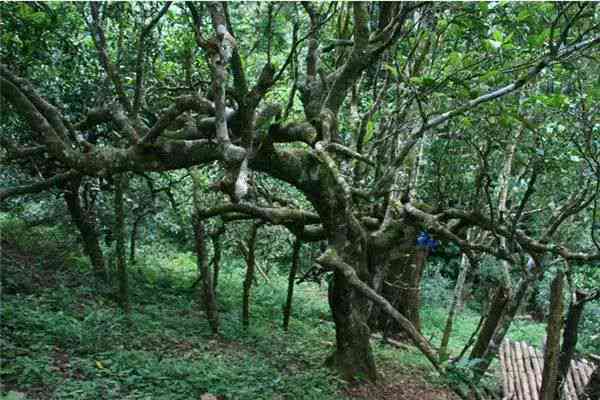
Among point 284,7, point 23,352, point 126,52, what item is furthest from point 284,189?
point 23,352

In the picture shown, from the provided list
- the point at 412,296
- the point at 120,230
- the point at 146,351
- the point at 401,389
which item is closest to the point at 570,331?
the point at 401,389

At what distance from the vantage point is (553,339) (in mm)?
4375

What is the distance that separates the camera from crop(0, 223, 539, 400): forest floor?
4.96 metres

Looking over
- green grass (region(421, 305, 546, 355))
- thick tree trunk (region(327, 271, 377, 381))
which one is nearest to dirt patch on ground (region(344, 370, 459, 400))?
thick tree trunk (region(327, 271, 377, 381))

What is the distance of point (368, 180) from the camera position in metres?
8.45

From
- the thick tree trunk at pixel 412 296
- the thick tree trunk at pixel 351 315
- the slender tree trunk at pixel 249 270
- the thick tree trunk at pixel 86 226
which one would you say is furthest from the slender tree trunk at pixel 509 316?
the thick tree trunk at pixel 86 226

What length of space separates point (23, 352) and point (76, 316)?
1577 millimetres

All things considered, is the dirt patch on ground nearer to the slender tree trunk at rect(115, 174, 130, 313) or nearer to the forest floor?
the forest floor

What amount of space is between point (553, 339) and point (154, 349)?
4.32m

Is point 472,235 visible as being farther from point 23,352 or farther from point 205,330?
point 23,352

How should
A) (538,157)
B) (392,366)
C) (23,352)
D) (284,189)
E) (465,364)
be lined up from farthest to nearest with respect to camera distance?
(284,189), (392,366), (538,157), (23,352), (465,364)

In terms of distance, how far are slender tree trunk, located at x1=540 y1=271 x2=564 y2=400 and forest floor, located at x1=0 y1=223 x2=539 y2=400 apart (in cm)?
225

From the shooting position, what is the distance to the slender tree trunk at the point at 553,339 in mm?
4320

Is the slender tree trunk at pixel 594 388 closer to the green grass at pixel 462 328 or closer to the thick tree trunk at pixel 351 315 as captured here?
the thick tree trunk at pixel 351 315
